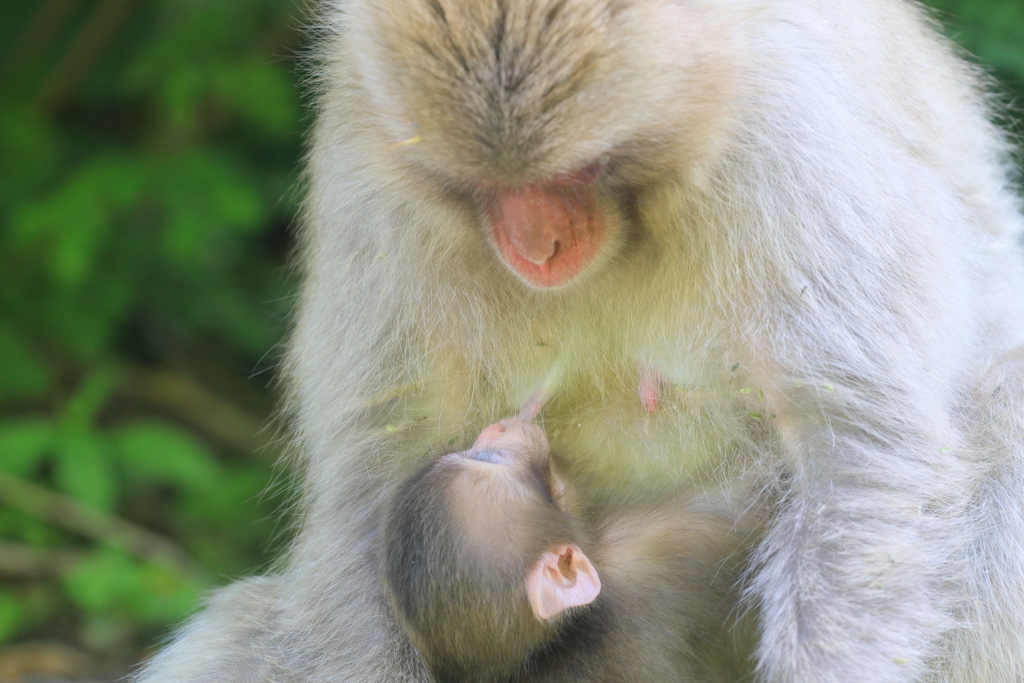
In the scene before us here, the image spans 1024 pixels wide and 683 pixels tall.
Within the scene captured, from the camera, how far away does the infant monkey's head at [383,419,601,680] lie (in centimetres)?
260

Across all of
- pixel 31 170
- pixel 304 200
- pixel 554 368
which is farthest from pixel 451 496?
pixel 31 170

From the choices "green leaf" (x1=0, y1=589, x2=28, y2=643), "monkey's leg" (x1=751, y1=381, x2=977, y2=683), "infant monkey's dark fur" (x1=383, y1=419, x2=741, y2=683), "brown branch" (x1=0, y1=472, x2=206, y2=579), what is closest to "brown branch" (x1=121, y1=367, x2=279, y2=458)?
"brown branch" (x1=0, y1=472, x2=206, y2=579)

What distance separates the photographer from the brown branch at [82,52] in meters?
5.26

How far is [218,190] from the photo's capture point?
15.4ft

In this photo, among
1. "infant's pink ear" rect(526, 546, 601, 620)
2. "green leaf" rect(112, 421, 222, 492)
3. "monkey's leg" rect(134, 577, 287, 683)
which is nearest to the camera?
"infant's pink ear" rect(526, 546, 601, 620)

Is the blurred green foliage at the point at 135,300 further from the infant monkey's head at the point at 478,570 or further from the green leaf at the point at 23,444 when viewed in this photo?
the infant monkey's head at the point at 478,570

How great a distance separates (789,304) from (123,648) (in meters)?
3.12

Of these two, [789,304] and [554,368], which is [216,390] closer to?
[554,368]

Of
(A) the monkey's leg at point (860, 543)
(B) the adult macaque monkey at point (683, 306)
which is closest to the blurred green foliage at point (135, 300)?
(B) the adult macaque monkey at point (683, 306)

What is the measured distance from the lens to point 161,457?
4695 mm

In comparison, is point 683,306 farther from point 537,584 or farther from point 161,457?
point 161,457

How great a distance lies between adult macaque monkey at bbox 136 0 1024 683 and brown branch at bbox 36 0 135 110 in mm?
2614

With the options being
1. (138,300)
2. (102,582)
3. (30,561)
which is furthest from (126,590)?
(138,300)

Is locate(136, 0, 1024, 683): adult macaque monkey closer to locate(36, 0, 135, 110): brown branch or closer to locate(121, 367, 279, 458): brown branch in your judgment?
locate(121, 367, 279, 458): brown branch
